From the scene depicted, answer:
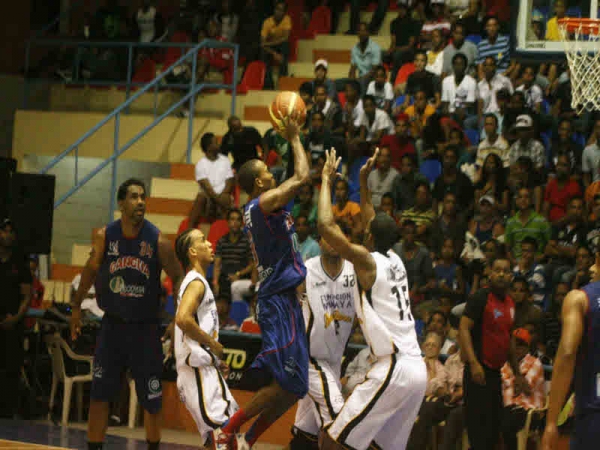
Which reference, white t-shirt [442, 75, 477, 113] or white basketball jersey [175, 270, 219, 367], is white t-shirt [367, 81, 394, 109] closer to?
white t-shirt [442, 75, 477, 113]

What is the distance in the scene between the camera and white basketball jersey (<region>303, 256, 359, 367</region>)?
28.0 feet

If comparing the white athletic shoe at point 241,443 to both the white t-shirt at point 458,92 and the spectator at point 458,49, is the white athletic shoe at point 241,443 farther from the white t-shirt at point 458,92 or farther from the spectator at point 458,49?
the spectator at point 458,49

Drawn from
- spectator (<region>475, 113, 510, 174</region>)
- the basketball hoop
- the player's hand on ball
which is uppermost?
the basketball hoop

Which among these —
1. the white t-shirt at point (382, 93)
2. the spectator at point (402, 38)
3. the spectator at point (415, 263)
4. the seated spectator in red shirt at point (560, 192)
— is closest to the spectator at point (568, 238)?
the seated spectator in red shirt at point (560, 192)

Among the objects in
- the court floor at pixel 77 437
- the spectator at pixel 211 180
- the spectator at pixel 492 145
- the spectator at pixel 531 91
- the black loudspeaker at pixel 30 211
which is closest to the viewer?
the court floor at pixel 77 437

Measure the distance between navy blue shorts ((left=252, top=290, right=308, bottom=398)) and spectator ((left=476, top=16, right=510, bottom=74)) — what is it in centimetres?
847

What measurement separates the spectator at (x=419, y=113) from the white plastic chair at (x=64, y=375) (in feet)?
17.4

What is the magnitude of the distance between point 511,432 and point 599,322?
462cm

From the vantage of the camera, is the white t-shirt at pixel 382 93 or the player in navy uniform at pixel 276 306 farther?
the white t-shirt at pixel 382 93

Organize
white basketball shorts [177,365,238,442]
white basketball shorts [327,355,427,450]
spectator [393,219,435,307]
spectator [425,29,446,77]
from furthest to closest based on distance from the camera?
spectator [425,29,446,77], spectator [393,219,435,307], white basketball shorts [177,365,238,442], white basketball shorts [327,355,427,450]

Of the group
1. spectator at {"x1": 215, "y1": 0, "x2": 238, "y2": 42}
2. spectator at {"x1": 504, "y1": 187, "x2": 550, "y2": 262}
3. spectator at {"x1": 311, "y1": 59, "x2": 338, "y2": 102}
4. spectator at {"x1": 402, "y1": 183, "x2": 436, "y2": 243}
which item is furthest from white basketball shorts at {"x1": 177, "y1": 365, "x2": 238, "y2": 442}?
spectator at {"x1": 215, "y1": 0, "x2": 238, "y2": 42}

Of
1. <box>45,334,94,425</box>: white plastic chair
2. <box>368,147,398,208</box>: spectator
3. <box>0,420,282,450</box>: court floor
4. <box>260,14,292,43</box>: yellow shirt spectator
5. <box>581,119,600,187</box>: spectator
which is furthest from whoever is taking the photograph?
<box>260,14,292,43</box>: yellow shirt spectator

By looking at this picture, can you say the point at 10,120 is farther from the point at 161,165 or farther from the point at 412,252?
the point at 412,252

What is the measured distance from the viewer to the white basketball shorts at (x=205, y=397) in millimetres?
7785
